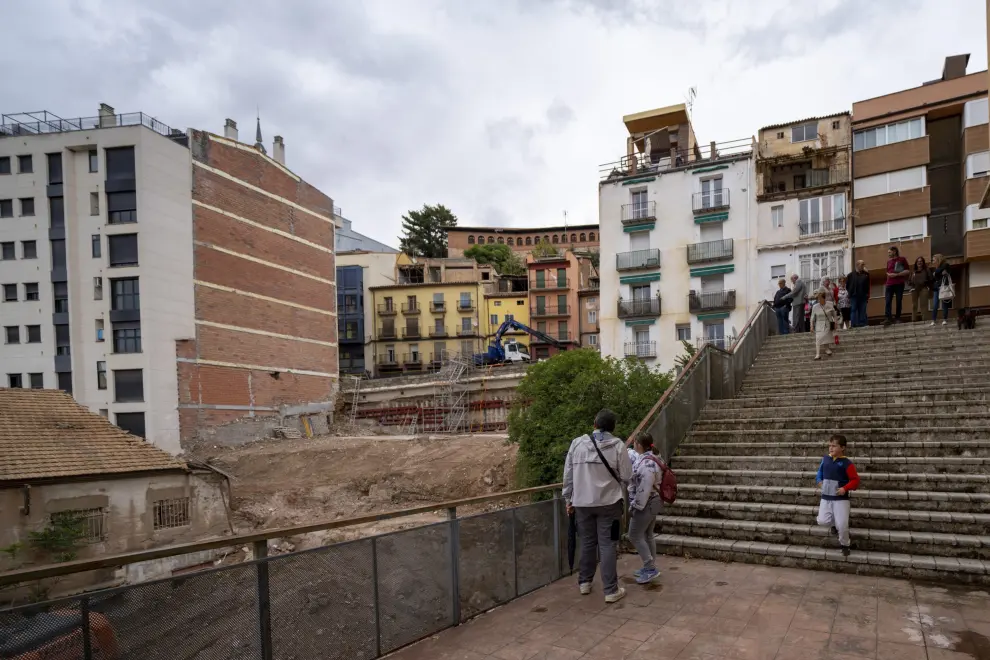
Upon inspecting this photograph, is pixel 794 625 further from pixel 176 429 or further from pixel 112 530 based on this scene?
pixel 176 429

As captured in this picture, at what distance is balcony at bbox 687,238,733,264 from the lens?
103 ft

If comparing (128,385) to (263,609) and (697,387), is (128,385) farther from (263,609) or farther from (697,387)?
(263,609)

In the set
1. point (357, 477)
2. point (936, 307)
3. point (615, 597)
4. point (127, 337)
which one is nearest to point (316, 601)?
point (615, 597)

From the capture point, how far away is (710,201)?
3228 centimetres

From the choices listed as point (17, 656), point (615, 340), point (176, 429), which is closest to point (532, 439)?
point (17, 656)

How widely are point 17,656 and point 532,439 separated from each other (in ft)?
46.1

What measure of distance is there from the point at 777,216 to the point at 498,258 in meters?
43.2

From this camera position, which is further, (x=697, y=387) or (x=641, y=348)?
(x=641, y=348)

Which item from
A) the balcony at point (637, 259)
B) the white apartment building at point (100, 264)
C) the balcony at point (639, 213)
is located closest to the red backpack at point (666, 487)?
the balcony at point (637, 259)

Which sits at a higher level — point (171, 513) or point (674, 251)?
point (674, 251)

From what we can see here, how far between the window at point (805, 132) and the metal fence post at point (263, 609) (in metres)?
37.0

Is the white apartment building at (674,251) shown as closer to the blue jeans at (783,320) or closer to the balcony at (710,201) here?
the balcony at (710,201)

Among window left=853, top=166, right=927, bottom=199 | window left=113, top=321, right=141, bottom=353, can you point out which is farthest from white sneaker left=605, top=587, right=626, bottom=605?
window left=113, top=321, right=141, bottom=353

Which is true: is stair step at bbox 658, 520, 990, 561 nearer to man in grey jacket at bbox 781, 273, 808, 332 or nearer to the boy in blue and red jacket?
the boy in blue and red jacket
